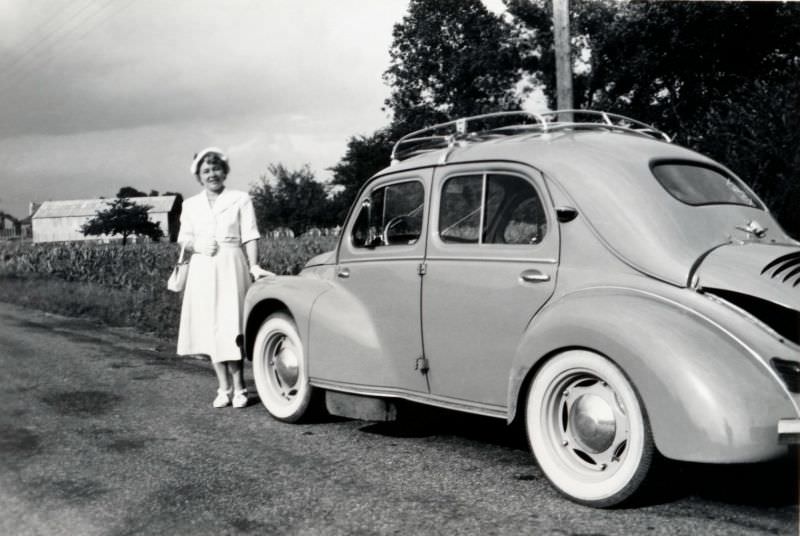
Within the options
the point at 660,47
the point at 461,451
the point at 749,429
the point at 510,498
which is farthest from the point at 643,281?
the point at 660,47

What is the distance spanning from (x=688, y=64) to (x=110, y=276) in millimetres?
20603

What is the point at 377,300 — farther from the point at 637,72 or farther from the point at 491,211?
the point at 637,72

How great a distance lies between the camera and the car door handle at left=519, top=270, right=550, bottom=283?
3670 millimetres

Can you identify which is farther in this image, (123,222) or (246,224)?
(123,222)

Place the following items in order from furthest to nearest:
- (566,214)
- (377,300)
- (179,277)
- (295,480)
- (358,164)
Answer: (358,164)
(179,277)
(377,300)
(295,480)
(566,214)

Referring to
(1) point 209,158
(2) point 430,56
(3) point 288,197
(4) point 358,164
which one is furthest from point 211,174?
(3) point 288,197

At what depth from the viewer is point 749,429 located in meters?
2.90

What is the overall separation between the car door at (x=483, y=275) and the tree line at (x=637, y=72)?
1038mm

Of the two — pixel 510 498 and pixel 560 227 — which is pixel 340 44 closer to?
pixel 560 227

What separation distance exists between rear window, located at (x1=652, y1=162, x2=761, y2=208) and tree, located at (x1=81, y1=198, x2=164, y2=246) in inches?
679

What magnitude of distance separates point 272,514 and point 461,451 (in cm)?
134

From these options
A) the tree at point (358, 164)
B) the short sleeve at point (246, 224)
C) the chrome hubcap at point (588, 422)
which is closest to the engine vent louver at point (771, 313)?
the chrome hubcap at point (588, 422)

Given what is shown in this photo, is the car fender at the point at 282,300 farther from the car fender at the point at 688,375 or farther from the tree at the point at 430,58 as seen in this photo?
the car fender at the point at 688,375

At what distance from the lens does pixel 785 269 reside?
329 cm
